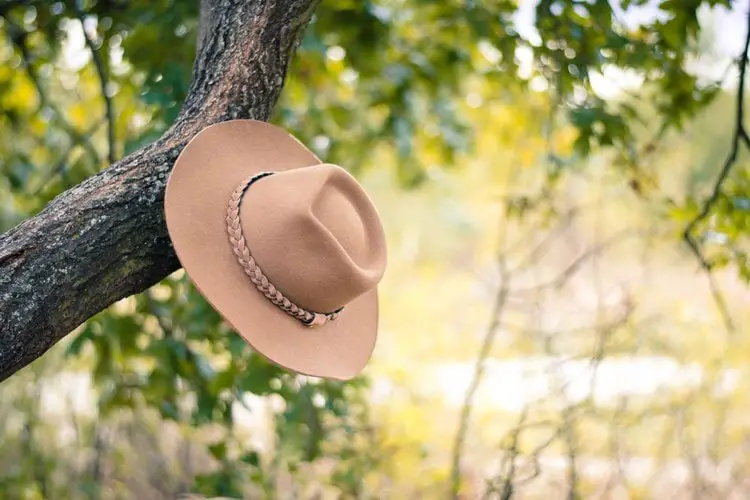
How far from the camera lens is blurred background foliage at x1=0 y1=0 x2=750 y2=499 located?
216 cm

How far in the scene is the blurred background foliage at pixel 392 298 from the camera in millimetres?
2164

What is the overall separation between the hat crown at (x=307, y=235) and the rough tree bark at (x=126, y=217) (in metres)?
0.14

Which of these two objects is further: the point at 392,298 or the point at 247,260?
the point at 392,298

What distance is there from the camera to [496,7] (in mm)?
2342

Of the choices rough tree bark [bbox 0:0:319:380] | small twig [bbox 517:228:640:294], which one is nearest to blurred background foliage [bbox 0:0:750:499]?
small twig [bbox 517:228:640:294]

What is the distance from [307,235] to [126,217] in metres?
0.28

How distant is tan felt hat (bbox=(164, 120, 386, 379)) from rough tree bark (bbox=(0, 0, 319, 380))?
0.05 meters

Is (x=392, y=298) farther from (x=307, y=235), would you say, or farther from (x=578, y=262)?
(x=307, y=235)

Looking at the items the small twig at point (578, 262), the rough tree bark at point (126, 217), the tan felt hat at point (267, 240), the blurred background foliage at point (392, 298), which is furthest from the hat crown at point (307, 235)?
the small twig at point (578, 262)

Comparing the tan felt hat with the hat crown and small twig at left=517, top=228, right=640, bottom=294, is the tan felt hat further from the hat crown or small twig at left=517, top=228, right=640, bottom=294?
small twig at left=517, top=228, right=640, bottom=294

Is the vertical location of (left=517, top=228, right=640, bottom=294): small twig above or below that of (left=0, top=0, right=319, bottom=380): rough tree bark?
below

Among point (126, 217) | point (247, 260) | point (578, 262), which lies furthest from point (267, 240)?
point (578, 262)

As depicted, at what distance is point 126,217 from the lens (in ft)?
3.92

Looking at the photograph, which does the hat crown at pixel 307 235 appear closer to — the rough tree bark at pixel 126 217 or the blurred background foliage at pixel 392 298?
the rough tree bark at pixel 126 217
